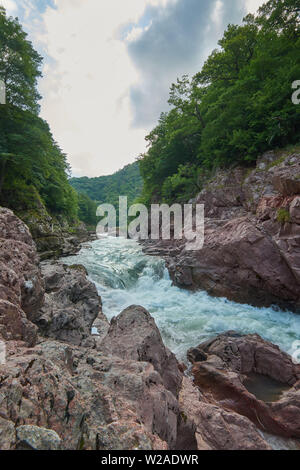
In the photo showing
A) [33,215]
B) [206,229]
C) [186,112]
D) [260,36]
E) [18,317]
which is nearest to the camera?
[18,317]

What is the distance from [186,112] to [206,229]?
1605cm

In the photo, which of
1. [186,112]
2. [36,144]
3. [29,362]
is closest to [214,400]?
[29,362]

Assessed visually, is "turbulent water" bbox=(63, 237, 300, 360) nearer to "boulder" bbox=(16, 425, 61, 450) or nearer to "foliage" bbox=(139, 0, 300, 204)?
"boulder" bbox=(16, 425, 61, 450)

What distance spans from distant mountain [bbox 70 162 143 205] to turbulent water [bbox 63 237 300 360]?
83167 millimetres

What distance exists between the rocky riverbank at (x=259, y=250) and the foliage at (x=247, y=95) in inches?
73.3

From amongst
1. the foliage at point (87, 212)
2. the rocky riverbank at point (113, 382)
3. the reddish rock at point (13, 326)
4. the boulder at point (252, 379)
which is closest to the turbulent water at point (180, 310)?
the boulder at point (252, 379)

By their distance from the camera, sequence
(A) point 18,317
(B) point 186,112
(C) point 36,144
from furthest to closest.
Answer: (B) point 186,112 → (C) point 36,144 → (A) point 18,317

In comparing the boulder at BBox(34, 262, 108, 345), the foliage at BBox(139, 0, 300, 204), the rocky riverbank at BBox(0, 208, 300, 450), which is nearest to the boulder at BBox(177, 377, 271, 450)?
the rocky riverbank at BBox(0, 208, 300, 450)

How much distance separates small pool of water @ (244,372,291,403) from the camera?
4148mm

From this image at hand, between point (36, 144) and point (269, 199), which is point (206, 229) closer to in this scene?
point (269, 199)

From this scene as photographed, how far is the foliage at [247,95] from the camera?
436 inches

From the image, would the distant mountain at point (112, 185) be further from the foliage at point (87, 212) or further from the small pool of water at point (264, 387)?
the small pool of water at point (264, 387)

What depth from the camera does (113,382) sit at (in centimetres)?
214

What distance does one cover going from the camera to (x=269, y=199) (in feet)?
28.9
